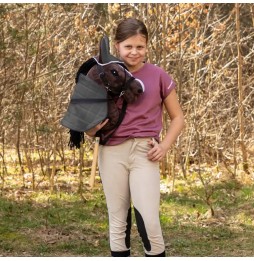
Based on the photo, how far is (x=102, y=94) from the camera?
310 centimetres

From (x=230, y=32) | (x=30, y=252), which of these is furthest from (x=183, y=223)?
(x=230, y=32)

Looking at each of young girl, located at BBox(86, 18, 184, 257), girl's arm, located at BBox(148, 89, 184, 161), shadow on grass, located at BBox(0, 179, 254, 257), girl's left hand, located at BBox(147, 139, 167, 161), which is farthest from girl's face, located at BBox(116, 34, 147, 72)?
shadow on grass, located at BBox(0, 179, 254, 257)

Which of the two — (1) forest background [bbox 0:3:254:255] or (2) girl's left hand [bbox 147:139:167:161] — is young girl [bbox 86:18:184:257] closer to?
(2) girl's left hand [bbox 147:139:167:161]

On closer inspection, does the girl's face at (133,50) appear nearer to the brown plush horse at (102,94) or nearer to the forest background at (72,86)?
the brown plush horse at (102,94)

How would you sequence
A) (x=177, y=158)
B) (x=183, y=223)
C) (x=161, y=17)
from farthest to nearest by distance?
(x=177, y=158) < (x=161, y=17) < (x=183, y=223)

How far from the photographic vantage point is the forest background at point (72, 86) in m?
6.70

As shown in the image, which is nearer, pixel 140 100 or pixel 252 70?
pixel 140 100

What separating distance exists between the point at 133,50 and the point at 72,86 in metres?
4.54

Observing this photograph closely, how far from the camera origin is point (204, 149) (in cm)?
841

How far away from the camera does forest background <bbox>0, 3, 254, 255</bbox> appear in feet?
22.0

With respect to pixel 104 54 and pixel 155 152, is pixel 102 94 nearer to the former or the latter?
pixel 104 54

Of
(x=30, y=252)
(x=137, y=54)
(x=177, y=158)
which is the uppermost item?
(x=137, y=54)

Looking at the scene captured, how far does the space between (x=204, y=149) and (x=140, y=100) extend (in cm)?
548

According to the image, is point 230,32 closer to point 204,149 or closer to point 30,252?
point 204,149
